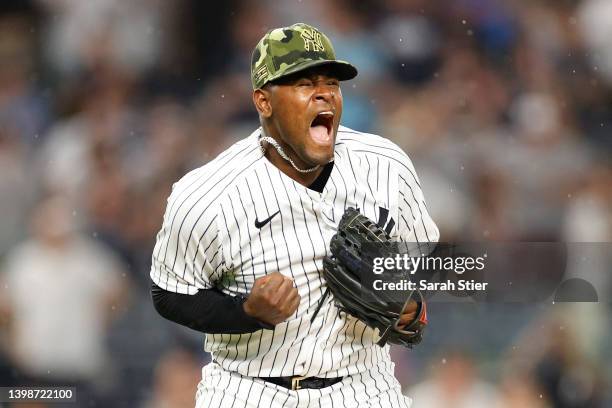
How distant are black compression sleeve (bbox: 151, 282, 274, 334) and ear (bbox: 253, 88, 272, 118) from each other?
0.46 m

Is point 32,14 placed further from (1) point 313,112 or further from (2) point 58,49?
(1) point 313,112

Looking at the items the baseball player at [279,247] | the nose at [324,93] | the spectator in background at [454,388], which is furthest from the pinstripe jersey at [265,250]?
the spectator in background at [454,388]

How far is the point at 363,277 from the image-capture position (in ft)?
8.10

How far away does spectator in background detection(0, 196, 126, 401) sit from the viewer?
14.0 ft

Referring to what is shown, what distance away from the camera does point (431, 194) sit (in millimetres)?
4328

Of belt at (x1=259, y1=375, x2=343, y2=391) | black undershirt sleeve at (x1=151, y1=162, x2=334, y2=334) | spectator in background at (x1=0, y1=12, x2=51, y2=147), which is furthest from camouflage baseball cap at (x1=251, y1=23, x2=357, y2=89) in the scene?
spectator in background at (x1=0, y1=12, x2=51, y2=147)

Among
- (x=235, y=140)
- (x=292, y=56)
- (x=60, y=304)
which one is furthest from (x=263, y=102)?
(x=60, y=304)

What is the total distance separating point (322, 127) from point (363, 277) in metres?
0.39

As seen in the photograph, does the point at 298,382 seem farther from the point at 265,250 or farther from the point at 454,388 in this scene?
the point at 454,388

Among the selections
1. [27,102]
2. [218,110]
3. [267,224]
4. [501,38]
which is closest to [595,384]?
[501,38]

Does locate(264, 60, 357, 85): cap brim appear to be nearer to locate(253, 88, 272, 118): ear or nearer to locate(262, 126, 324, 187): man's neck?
locate(253, 88, 272, 118): ear

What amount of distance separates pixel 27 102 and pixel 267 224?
237 centimetres

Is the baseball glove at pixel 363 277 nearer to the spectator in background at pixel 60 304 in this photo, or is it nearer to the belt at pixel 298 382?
the belt at pixel 298 382

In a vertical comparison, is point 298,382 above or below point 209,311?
below
